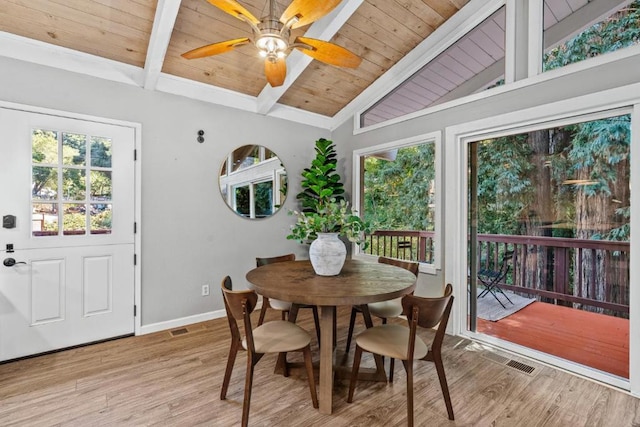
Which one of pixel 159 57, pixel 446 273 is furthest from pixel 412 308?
pixel 159 57

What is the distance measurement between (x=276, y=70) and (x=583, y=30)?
2438 millimetres

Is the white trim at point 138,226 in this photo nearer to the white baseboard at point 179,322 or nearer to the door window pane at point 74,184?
the white baseboard at point 179,322

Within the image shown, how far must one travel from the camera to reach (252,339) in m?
1.85

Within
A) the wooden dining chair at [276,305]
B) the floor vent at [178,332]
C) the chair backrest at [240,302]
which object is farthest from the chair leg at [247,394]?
the floor vent at [178,332]

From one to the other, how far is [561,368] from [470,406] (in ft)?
3.46

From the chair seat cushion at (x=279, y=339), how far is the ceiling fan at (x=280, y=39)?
6.07ft

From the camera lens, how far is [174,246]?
338cm

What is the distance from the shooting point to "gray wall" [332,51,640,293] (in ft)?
7.39

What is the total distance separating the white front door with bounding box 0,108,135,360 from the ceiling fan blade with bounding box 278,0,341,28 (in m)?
2.11

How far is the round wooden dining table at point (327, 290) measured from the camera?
5.88ft

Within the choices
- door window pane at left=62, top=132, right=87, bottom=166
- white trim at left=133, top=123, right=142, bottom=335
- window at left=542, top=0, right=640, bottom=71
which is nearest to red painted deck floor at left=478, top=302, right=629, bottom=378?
window at left=542, top=0, right=640, bottom=71

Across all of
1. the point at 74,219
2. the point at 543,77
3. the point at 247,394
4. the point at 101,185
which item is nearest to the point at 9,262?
the point at 74,219

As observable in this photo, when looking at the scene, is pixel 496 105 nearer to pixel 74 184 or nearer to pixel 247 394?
pixel 247 394

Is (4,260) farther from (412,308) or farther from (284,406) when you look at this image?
(412,308)
